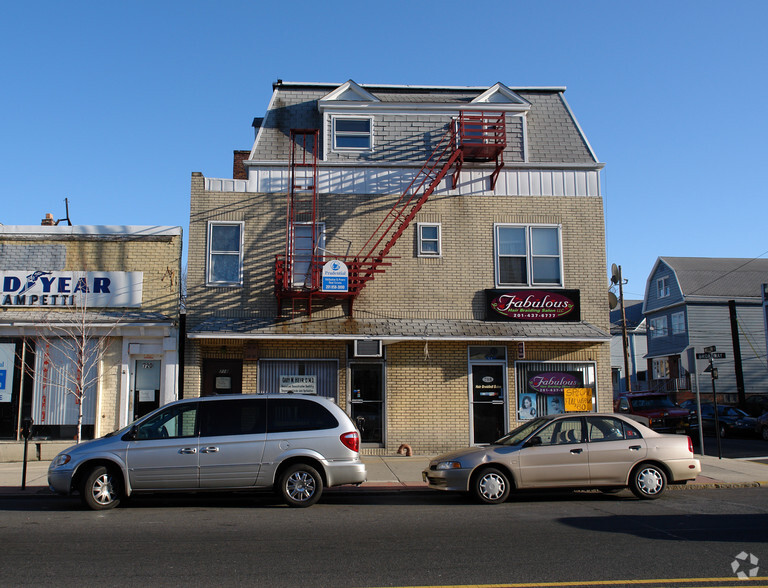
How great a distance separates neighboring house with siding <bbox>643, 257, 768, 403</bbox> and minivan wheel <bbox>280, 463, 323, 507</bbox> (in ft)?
99.8

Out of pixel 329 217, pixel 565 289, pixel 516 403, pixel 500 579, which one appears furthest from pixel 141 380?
pixel 500 579

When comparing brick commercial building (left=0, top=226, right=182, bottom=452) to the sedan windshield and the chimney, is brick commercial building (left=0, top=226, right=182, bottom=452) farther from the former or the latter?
the sedan windshield

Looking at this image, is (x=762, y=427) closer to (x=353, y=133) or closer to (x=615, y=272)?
(x=615, y=272)

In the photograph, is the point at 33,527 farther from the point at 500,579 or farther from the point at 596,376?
the point at 596,376

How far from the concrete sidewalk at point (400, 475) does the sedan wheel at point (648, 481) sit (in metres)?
1.87

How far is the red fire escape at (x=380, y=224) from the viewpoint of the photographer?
50.0 ft

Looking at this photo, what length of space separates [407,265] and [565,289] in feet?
12.8

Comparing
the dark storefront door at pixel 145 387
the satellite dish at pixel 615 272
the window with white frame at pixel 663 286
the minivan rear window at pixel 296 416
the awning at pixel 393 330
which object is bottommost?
the minivan rear window at pixel 296 416

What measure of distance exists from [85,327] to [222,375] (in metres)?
3.18

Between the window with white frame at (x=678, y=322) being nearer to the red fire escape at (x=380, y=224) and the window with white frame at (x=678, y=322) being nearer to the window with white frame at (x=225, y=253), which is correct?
the red fire escape at (x=380, y=224)

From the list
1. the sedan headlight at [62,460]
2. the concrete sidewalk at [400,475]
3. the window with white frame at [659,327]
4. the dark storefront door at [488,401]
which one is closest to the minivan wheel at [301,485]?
the concrete sidewalk at [400,475]

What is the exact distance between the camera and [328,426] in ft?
33.3

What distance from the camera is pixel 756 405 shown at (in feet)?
101

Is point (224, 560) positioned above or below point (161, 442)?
below
